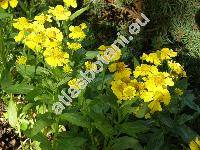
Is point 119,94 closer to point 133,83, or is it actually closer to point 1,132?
point 133,83

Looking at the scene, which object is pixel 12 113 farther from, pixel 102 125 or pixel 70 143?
pixel 102 125

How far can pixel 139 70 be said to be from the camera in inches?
80.4

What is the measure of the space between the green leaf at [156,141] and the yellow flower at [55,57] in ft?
2.15

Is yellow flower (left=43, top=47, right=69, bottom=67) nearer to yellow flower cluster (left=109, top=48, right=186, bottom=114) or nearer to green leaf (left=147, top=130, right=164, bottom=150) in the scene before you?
yellow flower cluster (left=109, top=48, right=186, bottom=114)

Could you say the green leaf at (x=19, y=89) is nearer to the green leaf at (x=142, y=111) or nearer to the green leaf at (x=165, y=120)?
the green leaf at (x=142, y=111)

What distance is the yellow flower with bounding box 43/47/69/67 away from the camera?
1958 millimetres

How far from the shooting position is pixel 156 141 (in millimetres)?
2238

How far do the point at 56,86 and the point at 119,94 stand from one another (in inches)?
13.6

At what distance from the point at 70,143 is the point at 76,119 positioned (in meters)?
0.15

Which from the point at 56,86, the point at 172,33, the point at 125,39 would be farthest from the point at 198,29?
the point at 56,86

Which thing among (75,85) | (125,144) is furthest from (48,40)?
(125,144)

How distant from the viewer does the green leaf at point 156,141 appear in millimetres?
2227

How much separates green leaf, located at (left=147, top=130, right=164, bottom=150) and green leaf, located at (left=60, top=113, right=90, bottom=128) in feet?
1.40

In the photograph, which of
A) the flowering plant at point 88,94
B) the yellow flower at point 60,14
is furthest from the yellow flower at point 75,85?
the yellow flower at point 60,14
